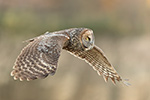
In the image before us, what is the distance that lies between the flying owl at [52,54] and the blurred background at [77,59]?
259cm

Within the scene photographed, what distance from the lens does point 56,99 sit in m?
5.08

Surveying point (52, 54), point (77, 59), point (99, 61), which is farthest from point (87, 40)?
point (77, 59)

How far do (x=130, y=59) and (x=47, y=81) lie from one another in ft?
5.14

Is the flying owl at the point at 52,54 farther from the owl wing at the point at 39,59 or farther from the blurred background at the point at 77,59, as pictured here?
the blurred background at the point at 77,59

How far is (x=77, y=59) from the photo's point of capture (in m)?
5.49

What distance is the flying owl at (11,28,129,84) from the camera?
166cm

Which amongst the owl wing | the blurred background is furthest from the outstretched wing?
the blurred background

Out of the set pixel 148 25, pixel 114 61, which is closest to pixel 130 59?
pixel 114 61

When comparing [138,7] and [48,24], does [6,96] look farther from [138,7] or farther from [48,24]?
[138,7]

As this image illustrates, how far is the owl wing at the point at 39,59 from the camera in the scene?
164 centimetres

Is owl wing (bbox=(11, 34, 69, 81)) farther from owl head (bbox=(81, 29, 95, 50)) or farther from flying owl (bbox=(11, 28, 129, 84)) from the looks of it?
owl head (bbox=(81, 29, 95, 50))

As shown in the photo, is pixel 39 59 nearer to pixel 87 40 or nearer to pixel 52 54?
pixel 52 54

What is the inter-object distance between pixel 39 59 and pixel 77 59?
374 cm

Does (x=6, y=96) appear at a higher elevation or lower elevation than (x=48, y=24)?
lower
